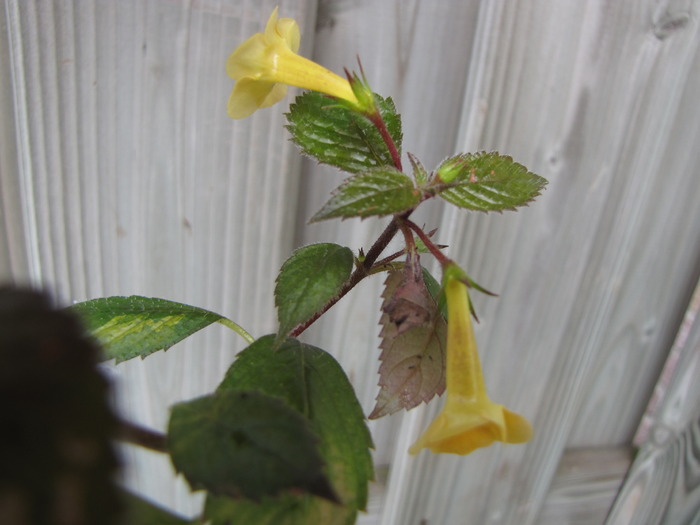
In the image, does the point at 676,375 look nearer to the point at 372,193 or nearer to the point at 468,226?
the point at 468,226

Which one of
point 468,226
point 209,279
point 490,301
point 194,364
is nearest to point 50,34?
point 209,279

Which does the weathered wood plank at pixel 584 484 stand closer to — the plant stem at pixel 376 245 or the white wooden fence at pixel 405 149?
the white wooden fence at pixel 405 149

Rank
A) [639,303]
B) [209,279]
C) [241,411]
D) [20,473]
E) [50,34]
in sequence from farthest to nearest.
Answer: [639,303] → [209,279] → [50,34] → [241,411] → [20,473]

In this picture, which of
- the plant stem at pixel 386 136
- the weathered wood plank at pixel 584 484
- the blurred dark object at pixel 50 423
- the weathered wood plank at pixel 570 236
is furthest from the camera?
the weathered wood plank at pixel 584 484

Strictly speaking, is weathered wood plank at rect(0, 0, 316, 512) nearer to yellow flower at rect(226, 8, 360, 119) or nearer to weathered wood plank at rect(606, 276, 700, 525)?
yellow flower at rect(226, 8, 360, 119)

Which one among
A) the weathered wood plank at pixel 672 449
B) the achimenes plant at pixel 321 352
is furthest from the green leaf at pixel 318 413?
the weathered wood plank at pixel 672 449

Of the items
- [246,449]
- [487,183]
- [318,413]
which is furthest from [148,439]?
[487,183]

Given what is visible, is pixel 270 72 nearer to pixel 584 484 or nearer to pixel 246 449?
pixel 246 449
